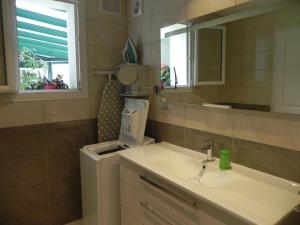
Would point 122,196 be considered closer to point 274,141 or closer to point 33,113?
point 33,113

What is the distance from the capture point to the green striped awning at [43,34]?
1.95 meters

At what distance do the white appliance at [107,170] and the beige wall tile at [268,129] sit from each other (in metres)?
0.84

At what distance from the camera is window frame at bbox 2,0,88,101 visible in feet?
5.69

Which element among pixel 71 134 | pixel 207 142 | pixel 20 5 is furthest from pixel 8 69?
pixel 207 142

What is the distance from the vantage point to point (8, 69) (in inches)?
68.9

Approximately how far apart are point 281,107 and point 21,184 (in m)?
2.00

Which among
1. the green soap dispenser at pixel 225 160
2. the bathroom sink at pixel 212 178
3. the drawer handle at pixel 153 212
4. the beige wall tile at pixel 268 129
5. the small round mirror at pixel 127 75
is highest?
the small round mirror at pixel 127 75

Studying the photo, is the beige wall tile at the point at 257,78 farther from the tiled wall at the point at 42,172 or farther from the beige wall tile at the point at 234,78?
the tiled wall at the point at 42,172

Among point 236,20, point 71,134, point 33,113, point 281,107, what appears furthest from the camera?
point 71,134

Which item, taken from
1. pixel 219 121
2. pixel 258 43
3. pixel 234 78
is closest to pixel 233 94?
pixel 234 78

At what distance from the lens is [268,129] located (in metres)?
1.24

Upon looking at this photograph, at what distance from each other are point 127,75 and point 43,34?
0.85 meters

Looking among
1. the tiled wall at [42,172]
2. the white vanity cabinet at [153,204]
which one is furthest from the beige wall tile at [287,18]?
the tiled wall at [42,172]

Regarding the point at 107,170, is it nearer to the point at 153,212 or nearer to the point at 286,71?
the point at 153,212
